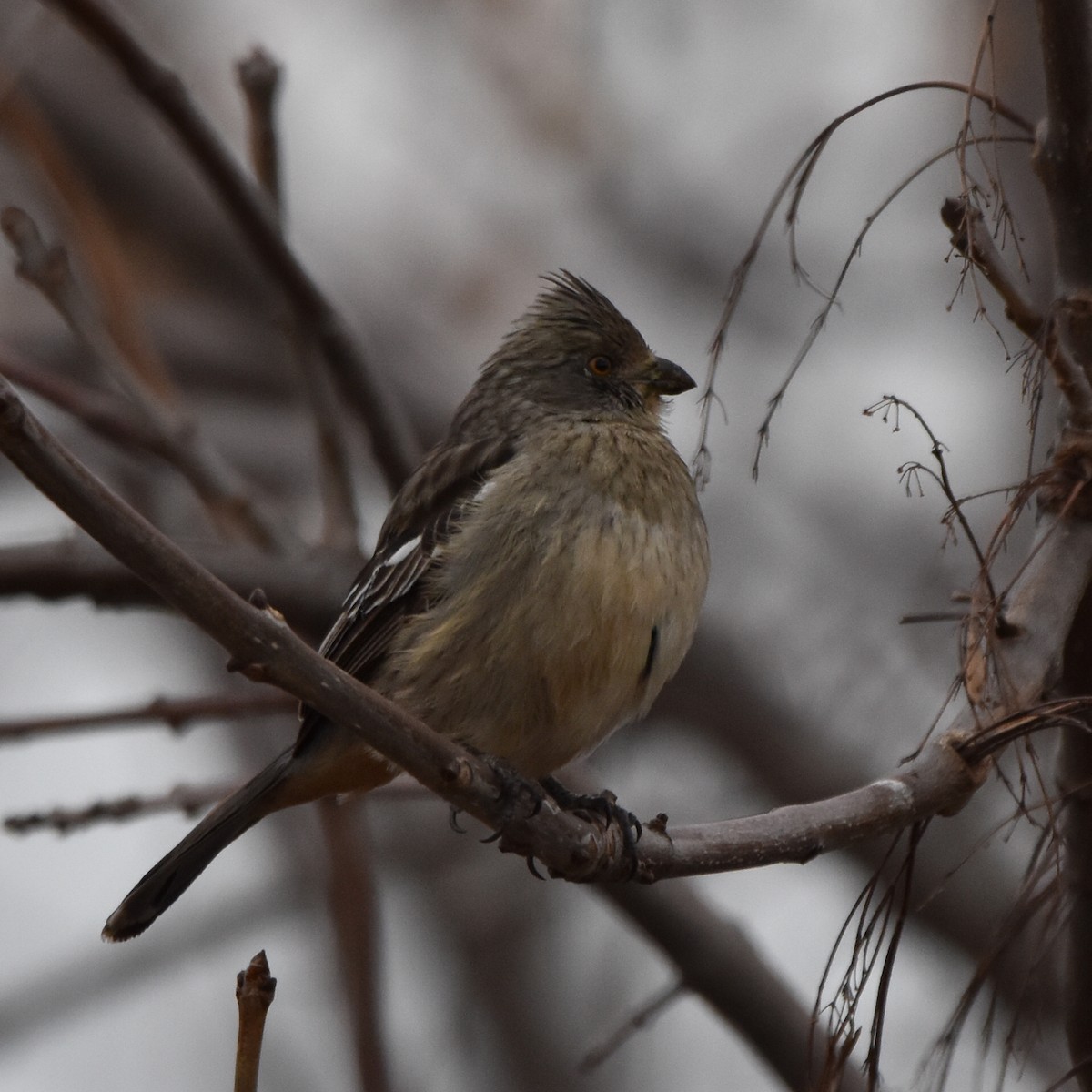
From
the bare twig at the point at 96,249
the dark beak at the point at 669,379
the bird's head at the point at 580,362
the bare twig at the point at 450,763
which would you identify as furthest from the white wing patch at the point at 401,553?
the bare twig at the point at 96,249

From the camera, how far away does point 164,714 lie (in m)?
4.72

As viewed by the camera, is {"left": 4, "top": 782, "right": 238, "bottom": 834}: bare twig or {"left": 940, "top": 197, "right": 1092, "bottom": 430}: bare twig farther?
{"left": 4, "top": 782, "right": 238, "bottom": 834}: bare twig

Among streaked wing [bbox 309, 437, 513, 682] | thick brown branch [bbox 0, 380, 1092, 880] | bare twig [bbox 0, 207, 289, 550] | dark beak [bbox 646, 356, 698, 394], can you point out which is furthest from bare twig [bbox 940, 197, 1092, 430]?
bare twig [bbox 0, 207, 289, 550]

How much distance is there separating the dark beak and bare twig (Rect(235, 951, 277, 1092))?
145 inches

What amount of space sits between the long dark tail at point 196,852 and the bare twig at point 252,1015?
2527 millimetres

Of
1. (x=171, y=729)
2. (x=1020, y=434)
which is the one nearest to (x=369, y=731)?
(x=171, y=729)

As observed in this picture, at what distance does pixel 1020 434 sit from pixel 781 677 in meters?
2.00

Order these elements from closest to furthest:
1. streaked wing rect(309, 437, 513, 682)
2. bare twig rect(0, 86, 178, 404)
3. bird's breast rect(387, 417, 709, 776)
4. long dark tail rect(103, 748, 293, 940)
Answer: bird's breast rect(387, 417, 709, 776), long dark tail rect(103, 748, 293, 940), streaked wing rect(309, 437, 513, 682), bare twig rect(0, 86, 178, 404)

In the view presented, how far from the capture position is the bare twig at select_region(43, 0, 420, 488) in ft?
16.1

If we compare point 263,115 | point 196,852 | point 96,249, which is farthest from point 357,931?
point 96,249

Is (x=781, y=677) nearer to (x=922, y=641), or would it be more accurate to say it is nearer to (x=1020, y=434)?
(x=922, y=641)

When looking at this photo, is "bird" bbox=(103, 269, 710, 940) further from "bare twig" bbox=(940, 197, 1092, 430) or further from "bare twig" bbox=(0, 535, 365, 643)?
"bare twig" bbox=(940, 197, 1092, 430)

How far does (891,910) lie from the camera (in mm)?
3037

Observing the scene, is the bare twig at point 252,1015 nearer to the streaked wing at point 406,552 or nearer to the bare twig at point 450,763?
the bare twig at point 450,763
